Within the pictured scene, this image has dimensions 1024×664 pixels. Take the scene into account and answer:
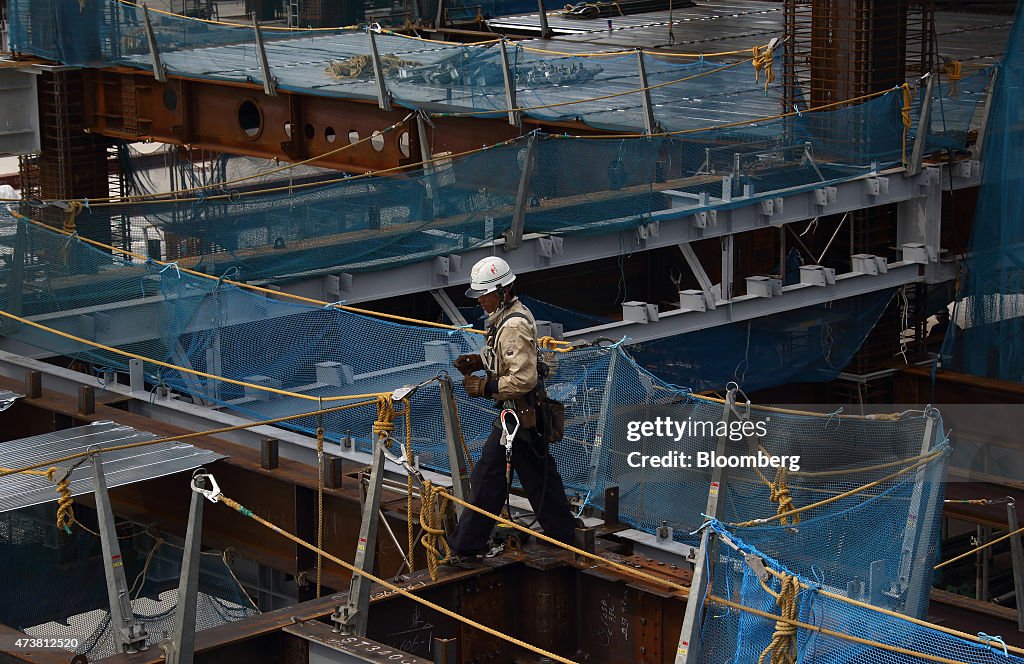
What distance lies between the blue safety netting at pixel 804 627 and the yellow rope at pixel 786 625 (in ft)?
0.05

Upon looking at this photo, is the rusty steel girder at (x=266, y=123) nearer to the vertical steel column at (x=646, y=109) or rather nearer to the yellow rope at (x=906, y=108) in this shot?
the vertical steel column at (x=646, y=109)

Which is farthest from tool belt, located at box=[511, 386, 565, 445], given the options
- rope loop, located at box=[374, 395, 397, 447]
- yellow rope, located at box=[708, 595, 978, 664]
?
yellow rope, located at box=[708, 595, 978, 664]

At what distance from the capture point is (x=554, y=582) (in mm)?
10414

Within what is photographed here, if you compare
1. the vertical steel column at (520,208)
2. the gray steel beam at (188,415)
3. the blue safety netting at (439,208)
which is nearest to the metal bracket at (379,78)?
the blue safety netting at (439,208)

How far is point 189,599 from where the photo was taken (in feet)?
29.4

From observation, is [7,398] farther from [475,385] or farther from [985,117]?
[985,117]

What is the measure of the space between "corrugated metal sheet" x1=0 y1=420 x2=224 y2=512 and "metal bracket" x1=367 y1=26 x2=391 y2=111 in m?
10.9

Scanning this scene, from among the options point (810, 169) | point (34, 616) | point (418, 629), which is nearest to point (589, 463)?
point (418, 629)

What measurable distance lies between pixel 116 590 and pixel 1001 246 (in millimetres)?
13459

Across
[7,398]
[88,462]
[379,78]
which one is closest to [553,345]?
[88,462]

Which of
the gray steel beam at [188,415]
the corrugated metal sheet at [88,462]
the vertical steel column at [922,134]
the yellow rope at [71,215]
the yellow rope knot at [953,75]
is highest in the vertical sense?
the yellow rope knot at [953,75]

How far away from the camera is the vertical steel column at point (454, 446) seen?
10344 mm

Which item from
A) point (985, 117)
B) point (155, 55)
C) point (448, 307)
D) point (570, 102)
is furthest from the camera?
point (155, 55)

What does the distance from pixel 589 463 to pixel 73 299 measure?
6.36 meters
